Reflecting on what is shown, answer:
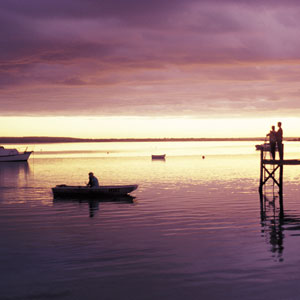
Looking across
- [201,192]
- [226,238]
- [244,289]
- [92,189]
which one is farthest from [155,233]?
[201,192]

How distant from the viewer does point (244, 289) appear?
15969mm

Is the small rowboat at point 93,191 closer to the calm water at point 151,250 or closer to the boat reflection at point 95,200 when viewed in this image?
the boat reflection at point 95,200

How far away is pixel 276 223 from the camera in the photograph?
1172 inches

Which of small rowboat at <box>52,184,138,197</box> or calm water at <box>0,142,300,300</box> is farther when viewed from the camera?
small rowboat at <box>52,184,138,197</box>

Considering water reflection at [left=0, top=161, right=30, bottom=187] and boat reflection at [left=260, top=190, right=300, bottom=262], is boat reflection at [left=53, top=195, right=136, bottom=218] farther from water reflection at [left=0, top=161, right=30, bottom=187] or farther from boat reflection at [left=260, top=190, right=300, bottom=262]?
water reflection at [left=0, top=161, right=30, bottom=187]

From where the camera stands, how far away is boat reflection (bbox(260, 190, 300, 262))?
73.2ft

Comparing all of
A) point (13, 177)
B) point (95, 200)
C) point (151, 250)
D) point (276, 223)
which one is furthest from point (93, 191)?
point (13, 177)

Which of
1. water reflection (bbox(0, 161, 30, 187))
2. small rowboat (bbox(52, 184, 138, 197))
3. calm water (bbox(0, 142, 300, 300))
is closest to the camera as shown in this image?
calm water (bbox(0, 142, 300, 300))

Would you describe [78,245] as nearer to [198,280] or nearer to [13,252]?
[13,252]

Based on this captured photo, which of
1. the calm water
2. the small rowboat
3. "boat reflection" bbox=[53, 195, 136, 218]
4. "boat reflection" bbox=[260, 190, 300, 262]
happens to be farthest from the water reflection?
"boat reflection" bbox=[260, 190, 300, 262]

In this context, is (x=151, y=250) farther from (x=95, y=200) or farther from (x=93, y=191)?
(x=93, y=191)

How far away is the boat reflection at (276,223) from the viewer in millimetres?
22297

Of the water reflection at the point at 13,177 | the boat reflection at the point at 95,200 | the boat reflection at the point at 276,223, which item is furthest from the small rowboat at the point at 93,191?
the water reflection at the point at 13,177

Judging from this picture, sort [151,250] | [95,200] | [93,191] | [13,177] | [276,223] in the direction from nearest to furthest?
1. [151,250]
2. [276,223]
3. [95,200]
4. [93,191]
5. [13,177]
